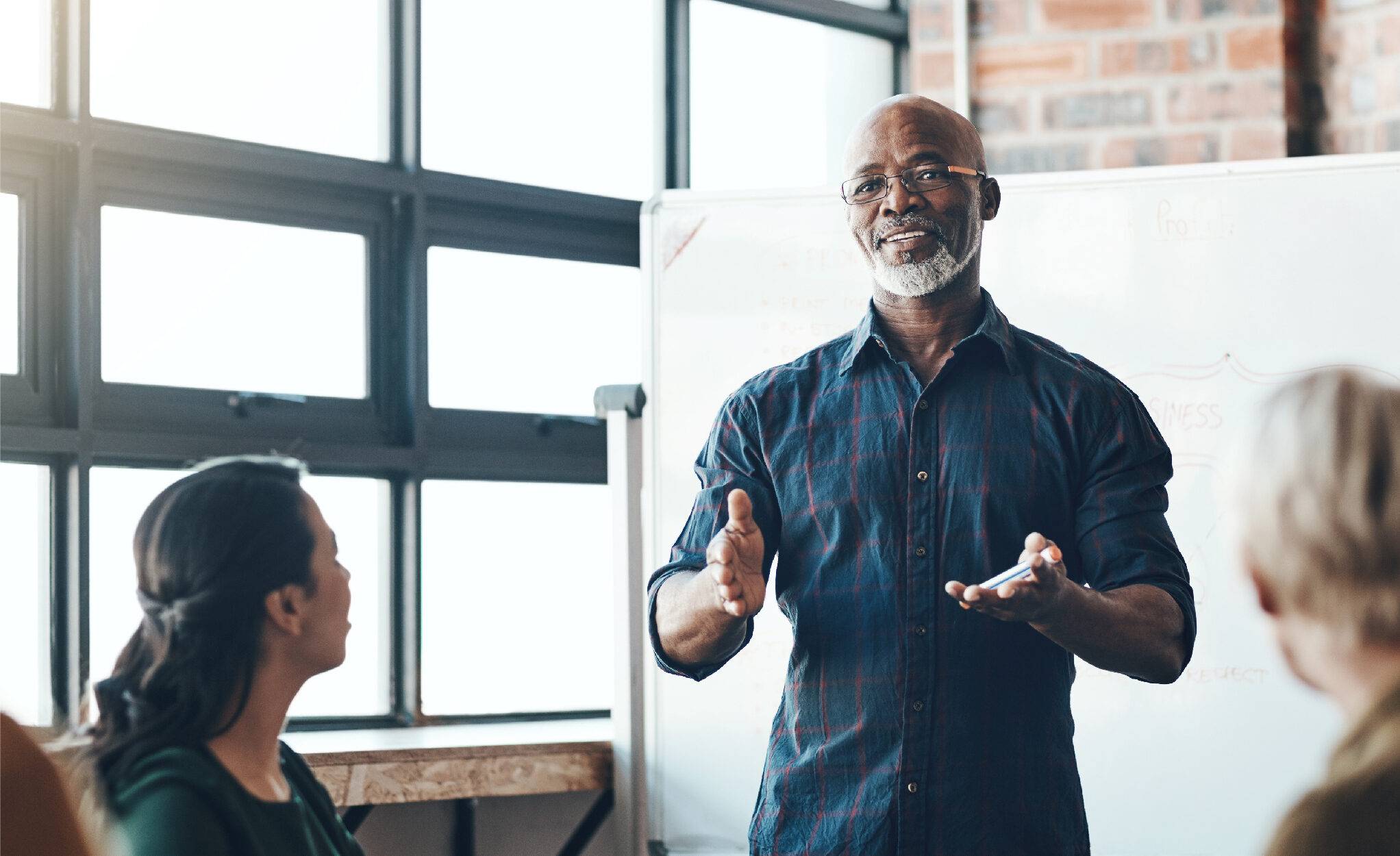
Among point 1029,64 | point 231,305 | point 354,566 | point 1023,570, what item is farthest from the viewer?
point 1029,64

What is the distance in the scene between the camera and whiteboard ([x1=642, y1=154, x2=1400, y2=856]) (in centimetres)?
259

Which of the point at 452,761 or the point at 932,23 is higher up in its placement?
the point at 932,23

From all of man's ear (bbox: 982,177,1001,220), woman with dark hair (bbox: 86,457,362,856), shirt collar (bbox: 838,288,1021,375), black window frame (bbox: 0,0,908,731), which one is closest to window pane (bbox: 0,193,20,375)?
black window frame (bbox: 0,0,908,731)

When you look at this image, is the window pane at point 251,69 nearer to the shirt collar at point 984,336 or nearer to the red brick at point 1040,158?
the red brick at point 1040,158

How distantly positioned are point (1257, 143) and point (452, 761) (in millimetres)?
2018

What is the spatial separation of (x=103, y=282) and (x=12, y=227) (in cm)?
18

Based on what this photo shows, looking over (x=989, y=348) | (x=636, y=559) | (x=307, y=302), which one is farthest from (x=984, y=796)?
(x=307, y=302)

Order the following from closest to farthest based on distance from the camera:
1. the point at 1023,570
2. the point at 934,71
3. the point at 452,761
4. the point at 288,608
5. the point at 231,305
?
the point at 1023,570 < the point at 288,608 < the point at 452,761 < the point at 231,305 < the point at 934,71

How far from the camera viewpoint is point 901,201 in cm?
170

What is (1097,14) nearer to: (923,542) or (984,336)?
(984,336)

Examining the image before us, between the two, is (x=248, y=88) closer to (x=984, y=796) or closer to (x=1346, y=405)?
(x=984, y=796)

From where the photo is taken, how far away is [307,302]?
9.83 feet

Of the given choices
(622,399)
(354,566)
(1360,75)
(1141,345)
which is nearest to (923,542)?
(1141,345)

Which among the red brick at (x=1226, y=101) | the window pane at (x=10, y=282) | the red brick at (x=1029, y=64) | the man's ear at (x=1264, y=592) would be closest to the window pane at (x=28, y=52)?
the window pane at (x=10, y=282)
